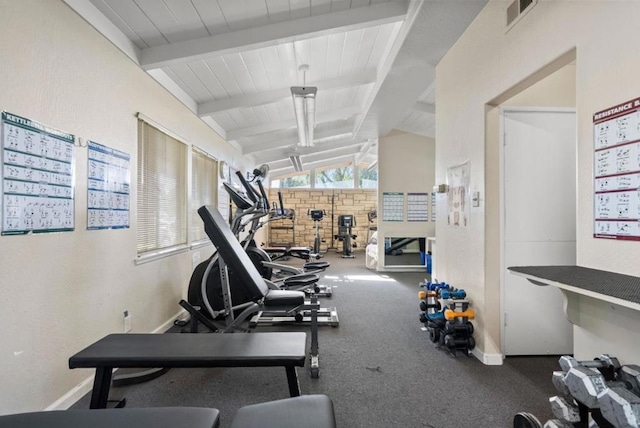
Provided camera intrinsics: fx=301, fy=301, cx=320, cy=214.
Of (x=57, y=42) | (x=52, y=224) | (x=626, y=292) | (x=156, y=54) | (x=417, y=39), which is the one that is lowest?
(x=626, y=292)

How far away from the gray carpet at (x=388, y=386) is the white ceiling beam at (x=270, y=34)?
2.56 metres

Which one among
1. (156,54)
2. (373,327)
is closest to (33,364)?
(156,54)

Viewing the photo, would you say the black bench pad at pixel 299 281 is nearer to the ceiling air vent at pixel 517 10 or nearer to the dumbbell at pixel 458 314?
the dumbbell at pixel 458 314

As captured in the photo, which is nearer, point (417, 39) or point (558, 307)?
point (558, 307)

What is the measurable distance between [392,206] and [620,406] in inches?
213

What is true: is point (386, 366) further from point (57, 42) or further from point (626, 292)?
point (57, 42)

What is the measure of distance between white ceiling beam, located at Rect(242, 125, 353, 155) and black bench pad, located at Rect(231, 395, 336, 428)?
534cm

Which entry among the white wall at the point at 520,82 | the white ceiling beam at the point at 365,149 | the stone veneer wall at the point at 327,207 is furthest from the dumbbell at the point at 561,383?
the stone veneer wall at the point at 327,207

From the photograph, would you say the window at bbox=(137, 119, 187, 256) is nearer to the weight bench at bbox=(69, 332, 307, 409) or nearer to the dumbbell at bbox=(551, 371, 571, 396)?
the weight bench at bbox=(69, 332, 307, 409)

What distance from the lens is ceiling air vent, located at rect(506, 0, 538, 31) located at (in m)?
1.89

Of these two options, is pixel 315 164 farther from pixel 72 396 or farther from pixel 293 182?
pixel 72 396

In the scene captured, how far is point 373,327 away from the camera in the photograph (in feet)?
10.3

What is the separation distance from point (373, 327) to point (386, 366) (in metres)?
0.82

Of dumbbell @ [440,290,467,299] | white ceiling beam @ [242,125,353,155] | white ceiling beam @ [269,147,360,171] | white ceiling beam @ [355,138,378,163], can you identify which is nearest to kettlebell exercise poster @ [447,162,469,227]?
dumbbell @ [440,290,467,299]
